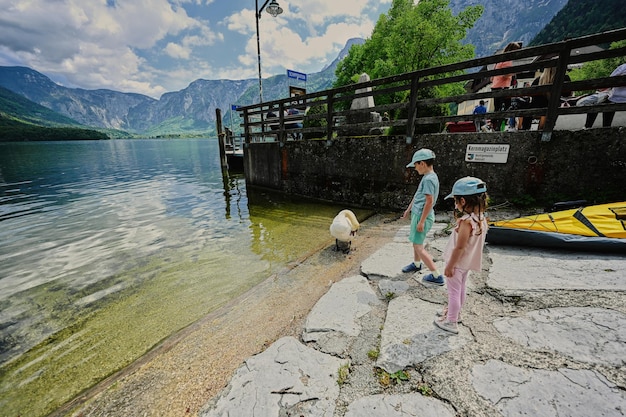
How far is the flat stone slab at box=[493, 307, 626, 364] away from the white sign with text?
14.4ft

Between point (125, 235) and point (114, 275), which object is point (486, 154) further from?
point (125, 235)

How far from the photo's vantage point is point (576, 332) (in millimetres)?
2223

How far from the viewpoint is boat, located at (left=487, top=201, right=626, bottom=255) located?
3.41 m

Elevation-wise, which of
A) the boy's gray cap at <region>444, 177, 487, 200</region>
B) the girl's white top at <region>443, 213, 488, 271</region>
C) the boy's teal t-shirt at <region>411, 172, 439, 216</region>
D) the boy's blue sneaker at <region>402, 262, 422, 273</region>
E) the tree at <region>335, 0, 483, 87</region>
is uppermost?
the tree at <region>335, 0, 483, 87</region>

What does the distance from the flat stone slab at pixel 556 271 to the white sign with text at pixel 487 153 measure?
9.42 ft

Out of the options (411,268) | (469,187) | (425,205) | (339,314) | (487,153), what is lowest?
(339,314)

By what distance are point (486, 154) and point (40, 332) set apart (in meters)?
9.32

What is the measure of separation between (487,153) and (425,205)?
387cm

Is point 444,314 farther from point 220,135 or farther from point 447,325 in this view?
point 220,135

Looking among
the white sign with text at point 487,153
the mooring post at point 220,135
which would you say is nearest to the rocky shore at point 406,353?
the white sign with text at point 487,153

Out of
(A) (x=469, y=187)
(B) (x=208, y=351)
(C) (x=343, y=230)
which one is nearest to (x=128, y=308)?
(B) (x=208, y=351)

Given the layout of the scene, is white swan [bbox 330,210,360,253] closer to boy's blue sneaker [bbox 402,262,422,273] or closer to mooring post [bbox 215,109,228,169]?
boy's blue sneaker [bbox 402,262,422,273]

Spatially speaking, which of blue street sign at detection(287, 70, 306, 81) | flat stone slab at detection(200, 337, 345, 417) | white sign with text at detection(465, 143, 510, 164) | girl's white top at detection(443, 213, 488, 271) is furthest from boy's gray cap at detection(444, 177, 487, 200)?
blue street sign at detection(287, 70, 306, 81)

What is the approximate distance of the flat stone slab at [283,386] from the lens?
2051 millimetres
